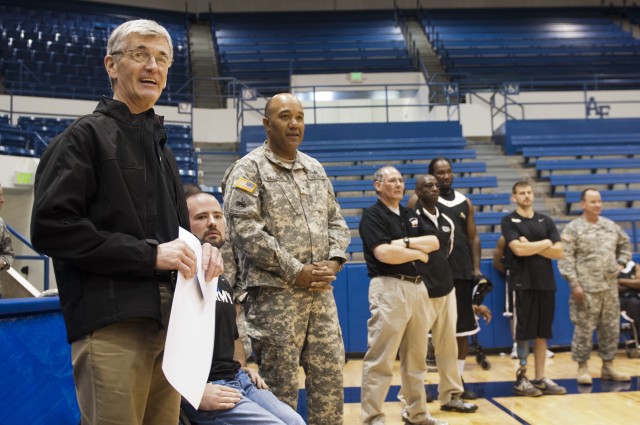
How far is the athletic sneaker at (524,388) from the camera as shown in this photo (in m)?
4.63

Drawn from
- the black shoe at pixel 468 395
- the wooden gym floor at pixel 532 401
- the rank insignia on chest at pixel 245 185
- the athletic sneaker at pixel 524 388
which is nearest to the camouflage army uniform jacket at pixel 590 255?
the wooden gym floor at pixel 532 401

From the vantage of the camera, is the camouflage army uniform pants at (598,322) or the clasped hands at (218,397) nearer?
the clasped hands at (218,397)

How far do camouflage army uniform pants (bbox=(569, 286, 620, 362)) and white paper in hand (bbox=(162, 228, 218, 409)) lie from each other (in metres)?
4.39

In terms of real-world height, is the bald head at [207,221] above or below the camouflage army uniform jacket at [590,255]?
above

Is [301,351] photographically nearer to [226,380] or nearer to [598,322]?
[226,380]

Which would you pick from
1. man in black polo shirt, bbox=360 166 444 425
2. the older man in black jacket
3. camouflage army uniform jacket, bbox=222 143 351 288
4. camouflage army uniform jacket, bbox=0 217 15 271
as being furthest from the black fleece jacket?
camouflage army uniform jacket, bbox=0 217 15 271

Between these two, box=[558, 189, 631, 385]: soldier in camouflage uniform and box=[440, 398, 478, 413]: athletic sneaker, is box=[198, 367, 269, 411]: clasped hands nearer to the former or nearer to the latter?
box=[440, 398, 478, 413]: athletic sneaker

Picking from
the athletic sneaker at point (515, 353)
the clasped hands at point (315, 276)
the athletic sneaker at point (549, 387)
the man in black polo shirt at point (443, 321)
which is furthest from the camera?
the athletic sneaker at point (515, 353)

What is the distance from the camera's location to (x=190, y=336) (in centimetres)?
145

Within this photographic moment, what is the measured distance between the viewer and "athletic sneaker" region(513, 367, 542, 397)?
463 centimetres

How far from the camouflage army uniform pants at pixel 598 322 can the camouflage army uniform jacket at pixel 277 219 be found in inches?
126

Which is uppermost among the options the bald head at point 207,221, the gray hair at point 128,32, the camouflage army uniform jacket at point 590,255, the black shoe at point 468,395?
the gray hair at point 128,32

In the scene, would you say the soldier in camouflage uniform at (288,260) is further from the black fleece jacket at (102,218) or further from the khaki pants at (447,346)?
the khaki pants at (447,346)

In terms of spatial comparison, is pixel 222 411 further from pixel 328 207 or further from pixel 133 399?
pixel 328 207
